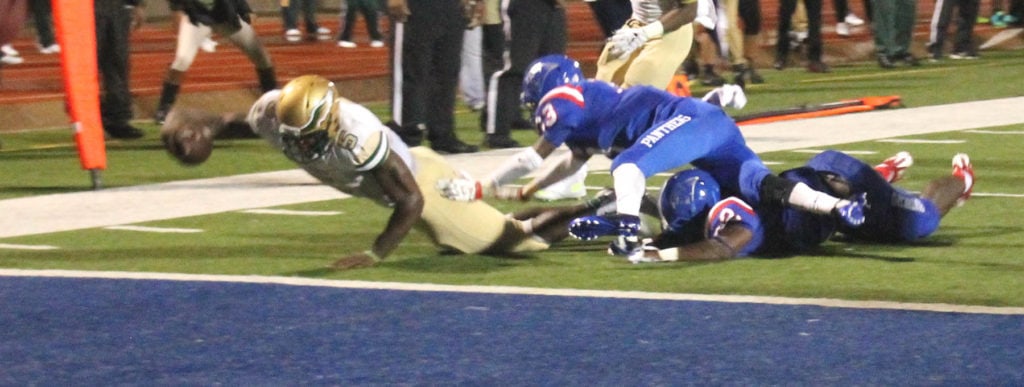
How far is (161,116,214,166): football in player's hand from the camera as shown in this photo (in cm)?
770

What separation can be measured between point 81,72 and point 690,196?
4.31 metres

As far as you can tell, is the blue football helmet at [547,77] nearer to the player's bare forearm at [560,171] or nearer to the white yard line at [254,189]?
the player's bare forearm at [560,171]

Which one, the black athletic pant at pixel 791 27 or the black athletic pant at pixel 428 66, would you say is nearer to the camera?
the black athletic pant at pixel 428 66

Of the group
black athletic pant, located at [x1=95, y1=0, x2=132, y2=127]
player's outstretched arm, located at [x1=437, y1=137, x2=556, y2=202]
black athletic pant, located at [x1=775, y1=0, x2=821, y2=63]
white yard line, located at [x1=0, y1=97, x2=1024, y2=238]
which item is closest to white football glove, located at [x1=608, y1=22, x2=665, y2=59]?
white yard line, located at [x1=0, y1=97, x2=1024, y2=238]

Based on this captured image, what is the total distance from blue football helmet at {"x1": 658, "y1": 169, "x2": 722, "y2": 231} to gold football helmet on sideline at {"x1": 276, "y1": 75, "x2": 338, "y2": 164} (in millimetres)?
Result: 1376

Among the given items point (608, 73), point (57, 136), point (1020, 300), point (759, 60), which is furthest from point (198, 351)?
point (759, 60)

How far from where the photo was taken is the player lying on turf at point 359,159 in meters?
7.55

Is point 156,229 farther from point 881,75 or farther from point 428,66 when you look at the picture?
point 881,75

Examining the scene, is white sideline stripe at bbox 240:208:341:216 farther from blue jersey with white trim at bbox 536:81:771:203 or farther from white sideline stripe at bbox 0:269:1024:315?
blue jersey with white trim at bbox 536:81:771:203

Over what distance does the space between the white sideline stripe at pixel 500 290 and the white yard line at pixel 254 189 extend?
1512 mm

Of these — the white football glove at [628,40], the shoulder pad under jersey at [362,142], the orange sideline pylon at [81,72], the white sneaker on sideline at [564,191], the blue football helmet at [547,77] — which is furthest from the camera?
the orange sideline pylon at [81,72]

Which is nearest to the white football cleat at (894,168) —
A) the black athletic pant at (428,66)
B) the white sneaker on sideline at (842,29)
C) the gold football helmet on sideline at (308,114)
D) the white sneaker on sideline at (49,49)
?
the gold football helmet on sideline at (308,114)

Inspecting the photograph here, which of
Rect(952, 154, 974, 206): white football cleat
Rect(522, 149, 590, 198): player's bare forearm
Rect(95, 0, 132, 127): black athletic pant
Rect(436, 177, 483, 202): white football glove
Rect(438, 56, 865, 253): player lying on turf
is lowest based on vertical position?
Rect(95, 0, 132, 127): black athletic pant

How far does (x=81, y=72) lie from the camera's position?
10.9m
